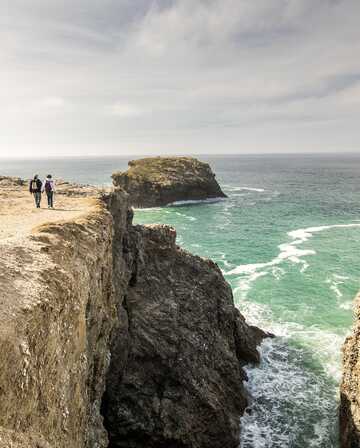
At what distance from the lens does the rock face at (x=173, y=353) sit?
22.4 m

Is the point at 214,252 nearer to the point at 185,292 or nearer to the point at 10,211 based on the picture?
the point at 185,292

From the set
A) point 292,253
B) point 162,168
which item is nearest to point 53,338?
point 292,253

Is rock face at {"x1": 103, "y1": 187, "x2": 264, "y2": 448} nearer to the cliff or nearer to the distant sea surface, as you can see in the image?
the cliff

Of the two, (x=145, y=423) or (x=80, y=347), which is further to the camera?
(x=145, y=423)

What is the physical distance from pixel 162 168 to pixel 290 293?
85.7 metres

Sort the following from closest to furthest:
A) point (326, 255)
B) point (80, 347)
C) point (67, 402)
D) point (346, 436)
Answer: point (67, 402) < point (80, 347) < point (346, 436) < point (326, 255)

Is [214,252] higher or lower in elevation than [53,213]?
lower

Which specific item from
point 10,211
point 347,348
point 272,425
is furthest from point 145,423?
point 10,211

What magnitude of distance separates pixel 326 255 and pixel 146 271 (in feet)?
124

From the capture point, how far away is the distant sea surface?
26016mm

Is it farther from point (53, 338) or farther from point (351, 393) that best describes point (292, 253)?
point (53, 338)

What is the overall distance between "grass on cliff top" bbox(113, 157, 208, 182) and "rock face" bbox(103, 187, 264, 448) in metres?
87.5

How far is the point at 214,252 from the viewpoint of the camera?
60.3m

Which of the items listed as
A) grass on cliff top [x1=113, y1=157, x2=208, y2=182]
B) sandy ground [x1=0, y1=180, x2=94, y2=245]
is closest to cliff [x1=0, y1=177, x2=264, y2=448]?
sandy ground [x1=0, y1=180, x2=94, y2=245]
